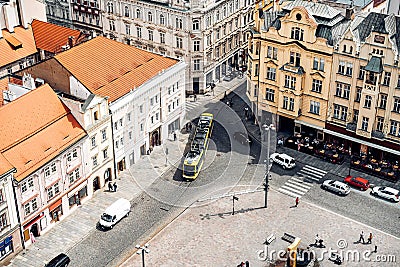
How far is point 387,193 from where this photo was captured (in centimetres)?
A: 8894

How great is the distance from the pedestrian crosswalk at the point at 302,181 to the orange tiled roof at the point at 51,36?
4844 cm

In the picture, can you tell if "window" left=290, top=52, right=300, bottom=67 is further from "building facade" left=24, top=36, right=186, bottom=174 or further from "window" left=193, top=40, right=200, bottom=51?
"window" left=193, top=40, right=200, bottom=51

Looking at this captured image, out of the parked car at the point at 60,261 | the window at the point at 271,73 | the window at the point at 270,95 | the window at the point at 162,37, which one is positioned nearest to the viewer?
the parked car at the point at 60,261

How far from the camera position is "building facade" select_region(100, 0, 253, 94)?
11412 cm

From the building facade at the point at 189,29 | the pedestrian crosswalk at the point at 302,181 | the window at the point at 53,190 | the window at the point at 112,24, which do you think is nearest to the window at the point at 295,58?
the pedestrian crosswalk at the point at 302,181

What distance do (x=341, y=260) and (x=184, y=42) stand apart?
183 feet

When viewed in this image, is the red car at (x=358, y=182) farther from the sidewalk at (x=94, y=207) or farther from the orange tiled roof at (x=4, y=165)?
the orange tiled roof at (x=4, y=165)

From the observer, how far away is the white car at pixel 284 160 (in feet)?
317

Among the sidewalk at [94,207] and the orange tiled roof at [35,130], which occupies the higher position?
the orange tiled roof at [35,130]

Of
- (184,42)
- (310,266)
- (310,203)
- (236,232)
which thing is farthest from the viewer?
(184,42)

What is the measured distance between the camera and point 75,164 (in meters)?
85.4

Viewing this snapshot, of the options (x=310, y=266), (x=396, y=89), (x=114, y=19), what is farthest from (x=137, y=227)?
(x=114, y=19)

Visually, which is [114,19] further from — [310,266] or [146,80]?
[310,266]

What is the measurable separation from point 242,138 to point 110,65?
26.5 meters
